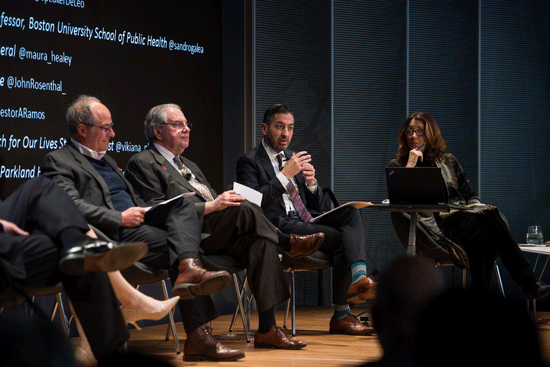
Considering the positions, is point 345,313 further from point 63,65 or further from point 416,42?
point 416,42

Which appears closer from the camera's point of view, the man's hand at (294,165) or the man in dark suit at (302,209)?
the man in dark suit at (302,209)

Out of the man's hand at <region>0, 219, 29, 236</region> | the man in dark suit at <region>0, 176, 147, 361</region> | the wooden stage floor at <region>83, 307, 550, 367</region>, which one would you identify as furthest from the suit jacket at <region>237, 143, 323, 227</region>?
the man's hand at <region>0, 219, 29, 236</region>

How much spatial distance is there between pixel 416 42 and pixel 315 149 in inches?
55.3

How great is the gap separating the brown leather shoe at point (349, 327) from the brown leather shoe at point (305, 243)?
0.68 meters

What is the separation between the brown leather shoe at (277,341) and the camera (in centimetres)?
338

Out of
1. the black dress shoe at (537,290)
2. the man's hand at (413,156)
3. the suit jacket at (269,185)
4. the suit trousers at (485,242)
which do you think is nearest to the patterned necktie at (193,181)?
the suit jacket at (269,185)

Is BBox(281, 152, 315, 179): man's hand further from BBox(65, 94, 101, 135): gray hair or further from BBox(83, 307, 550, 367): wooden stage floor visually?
BBox(65, 94, 101, 135): gray hair

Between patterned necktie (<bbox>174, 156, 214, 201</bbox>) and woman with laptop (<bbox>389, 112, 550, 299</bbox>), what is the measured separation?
1406 mm

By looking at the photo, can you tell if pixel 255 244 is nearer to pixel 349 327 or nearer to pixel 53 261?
pixel 349 327

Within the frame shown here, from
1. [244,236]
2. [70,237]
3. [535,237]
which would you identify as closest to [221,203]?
[244,236]

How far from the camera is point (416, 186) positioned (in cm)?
383

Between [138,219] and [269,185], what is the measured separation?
3.82 ft

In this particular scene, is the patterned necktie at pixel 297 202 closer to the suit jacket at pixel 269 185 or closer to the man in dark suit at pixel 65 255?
the suit jacket at pixel 269 185

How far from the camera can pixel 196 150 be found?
16.7ft
